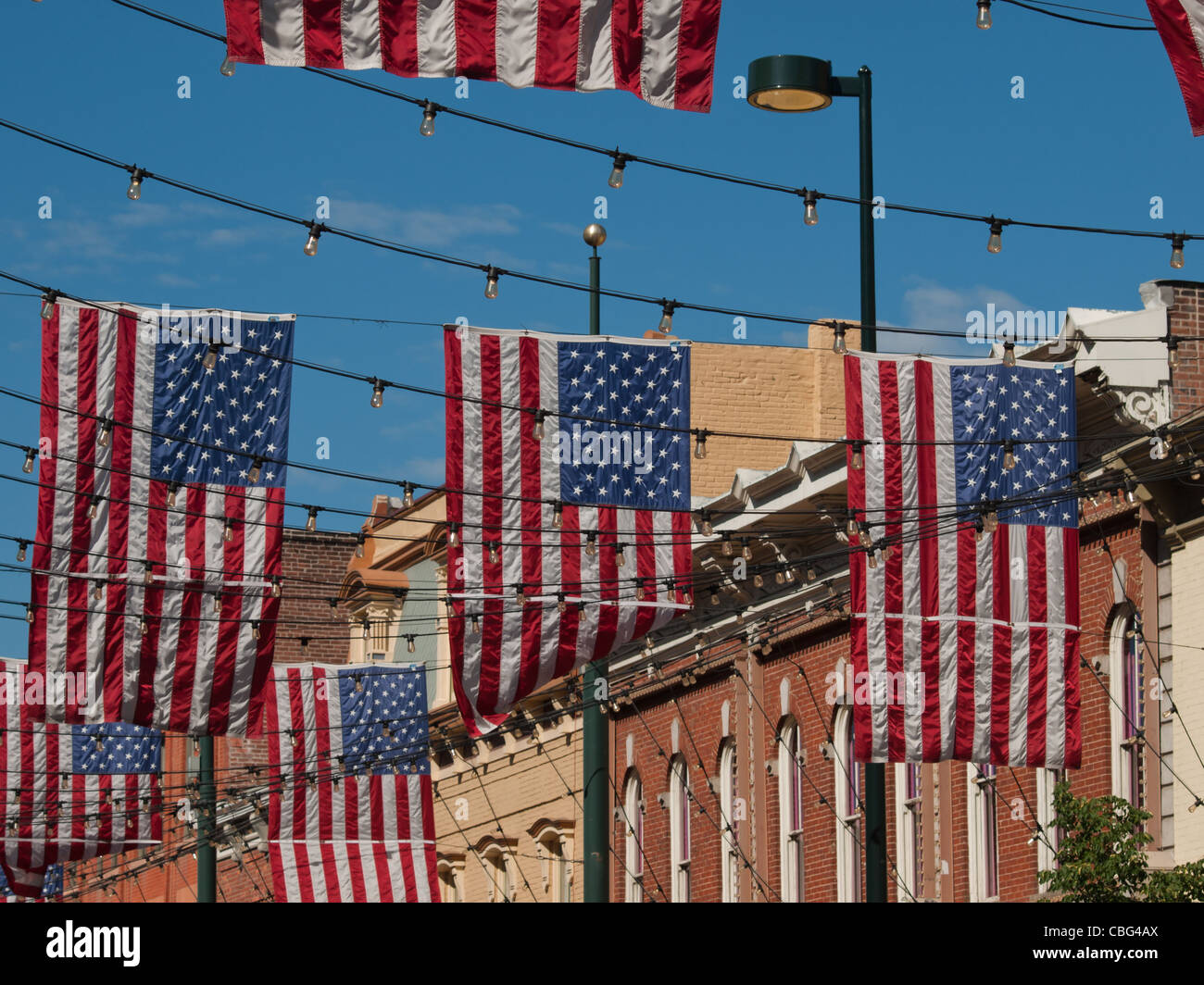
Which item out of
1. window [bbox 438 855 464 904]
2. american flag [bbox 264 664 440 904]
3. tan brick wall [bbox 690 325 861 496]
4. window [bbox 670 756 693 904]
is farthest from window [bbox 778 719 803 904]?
window [bbox 438 855 464 904]

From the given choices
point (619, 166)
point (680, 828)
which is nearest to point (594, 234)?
point (680, 828)

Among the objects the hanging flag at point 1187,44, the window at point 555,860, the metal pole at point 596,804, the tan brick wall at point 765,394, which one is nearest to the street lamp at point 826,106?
the hanging flag at point 1187,44

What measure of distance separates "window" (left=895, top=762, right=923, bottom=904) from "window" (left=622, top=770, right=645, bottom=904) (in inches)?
Result: 327

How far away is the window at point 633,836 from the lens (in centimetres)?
3541

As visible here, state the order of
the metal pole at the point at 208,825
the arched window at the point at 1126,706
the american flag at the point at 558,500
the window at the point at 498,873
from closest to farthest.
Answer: the american flag at the point at 558,500 → the arched window at the point at 1126,706 → the metal pole at the point at 208,825 → the window at the point at 498,873

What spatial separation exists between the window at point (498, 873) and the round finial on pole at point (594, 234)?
11.6 m

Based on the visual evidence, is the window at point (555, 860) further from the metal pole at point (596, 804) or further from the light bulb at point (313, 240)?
the light bulb at point (313, 240)

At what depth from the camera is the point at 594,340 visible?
21.9 meters

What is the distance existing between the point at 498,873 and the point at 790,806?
38.2ft

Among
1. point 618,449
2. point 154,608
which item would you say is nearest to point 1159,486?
point 618,449

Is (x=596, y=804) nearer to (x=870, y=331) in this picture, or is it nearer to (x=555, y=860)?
(x=870, y=331)

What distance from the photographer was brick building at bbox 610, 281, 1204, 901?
22953 millimetres

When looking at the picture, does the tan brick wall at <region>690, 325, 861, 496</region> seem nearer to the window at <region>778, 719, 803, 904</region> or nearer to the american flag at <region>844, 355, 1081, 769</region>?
the window at <region>778, 719, 803, 904</region>
